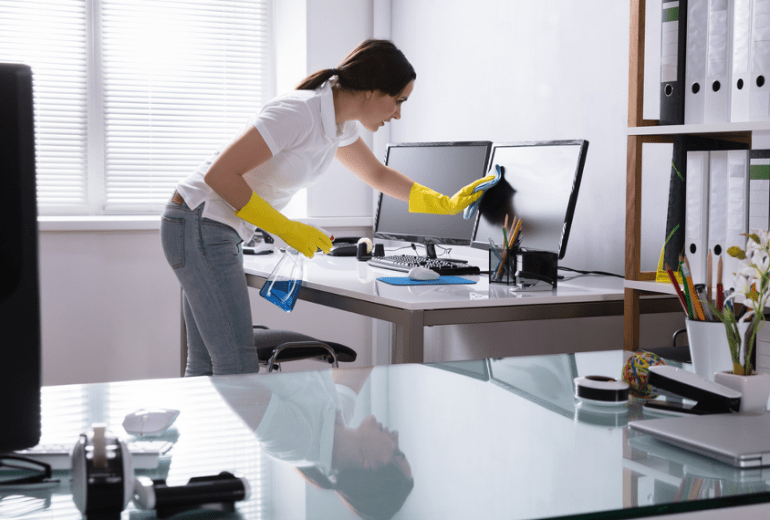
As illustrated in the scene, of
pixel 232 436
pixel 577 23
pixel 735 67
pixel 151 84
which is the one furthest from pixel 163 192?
pixel 232 436

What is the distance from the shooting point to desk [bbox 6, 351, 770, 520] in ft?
2.19

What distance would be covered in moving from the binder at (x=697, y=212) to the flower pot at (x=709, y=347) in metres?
0.56

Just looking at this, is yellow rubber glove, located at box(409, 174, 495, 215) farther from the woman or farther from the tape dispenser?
the tape dispenser

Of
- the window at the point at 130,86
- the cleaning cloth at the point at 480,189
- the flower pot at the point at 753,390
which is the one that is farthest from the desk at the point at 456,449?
the window at the point at 130,86

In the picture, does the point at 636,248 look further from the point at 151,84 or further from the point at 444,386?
the point at 151,84

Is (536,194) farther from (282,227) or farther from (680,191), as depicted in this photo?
(282,227)

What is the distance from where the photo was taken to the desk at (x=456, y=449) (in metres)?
0.67

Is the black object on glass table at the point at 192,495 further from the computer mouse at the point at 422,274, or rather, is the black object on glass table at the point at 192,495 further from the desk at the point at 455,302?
the computer mouse at the point at 422,274

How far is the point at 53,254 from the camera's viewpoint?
3.42 metres

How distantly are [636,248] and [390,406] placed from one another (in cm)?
100

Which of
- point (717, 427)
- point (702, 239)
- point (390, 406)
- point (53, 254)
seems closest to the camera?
point (717, 427)

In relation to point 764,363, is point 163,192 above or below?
above

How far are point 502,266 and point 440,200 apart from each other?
0.38 m

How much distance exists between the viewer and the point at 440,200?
2467 mm
